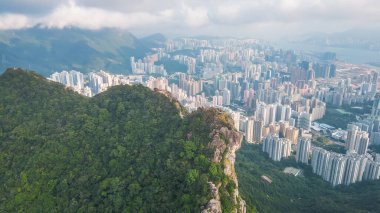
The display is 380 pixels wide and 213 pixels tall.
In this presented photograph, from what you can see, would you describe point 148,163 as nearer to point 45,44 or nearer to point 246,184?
point 246,184

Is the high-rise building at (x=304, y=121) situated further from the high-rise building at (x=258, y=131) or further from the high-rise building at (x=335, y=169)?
the high-rise building at (x=335, y=169)

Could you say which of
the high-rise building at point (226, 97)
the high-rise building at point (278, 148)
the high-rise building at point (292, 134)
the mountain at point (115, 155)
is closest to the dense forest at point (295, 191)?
the high-rise building at point (278, 148)

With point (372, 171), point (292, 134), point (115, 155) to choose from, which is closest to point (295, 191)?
point (372, 171)

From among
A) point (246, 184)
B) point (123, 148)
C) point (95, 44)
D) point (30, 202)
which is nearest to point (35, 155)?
point (30, 202)

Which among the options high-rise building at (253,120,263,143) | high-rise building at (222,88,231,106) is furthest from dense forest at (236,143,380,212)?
high-rise building at (222,88,231,106)

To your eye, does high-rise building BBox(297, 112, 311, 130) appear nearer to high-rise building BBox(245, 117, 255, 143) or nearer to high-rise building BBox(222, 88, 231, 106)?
high-rise building BBox(245, 117, 255, 143)

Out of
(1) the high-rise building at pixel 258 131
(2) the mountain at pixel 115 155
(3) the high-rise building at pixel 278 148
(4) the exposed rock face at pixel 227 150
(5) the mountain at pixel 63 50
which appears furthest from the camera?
(5) the mountain at pixel 63 50
